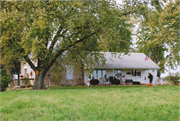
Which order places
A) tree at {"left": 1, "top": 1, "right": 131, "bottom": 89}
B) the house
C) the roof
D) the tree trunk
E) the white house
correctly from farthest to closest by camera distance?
the white house < the roof < the house < the tree trunk < tree at {"left": 1, "top": 1, "right": 131, "bottom": 89}

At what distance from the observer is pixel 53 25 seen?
1684 cm

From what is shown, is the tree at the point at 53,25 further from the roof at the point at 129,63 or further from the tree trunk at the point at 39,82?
the roof at the point at 129,63

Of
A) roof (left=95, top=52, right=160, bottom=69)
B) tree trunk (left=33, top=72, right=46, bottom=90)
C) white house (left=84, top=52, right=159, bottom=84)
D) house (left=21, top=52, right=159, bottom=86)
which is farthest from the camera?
white house (left=84, top=52, right=159, bottom=84)

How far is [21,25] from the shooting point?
56.4ft

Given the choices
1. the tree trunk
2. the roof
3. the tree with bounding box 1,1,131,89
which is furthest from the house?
the tree with bounding box 1,1,131,89

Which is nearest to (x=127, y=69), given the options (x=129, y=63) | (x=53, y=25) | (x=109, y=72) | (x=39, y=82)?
(x=129, y=63)

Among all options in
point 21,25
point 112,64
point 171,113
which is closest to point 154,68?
point 112,64

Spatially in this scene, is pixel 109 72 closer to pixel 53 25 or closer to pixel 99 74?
pixel 99 74

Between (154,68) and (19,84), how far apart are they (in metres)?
19.2

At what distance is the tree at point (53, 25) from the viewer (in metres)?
16.0

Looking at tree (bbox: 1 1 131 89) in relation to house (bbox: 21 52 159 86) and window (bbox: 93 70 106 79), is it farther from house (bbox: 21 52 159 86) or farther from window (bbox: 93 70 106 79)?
window (bbox: 93 70 106 79)

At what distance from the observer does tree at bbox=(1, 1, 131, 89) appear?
16.0 meters

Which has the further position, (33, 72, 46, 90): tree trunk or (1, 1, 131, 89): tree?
(33, 72, 46, 90): tree trunk

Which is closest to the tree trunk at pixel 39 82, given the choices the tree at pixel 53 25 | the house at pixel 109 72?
the tree at pixel 53 25
